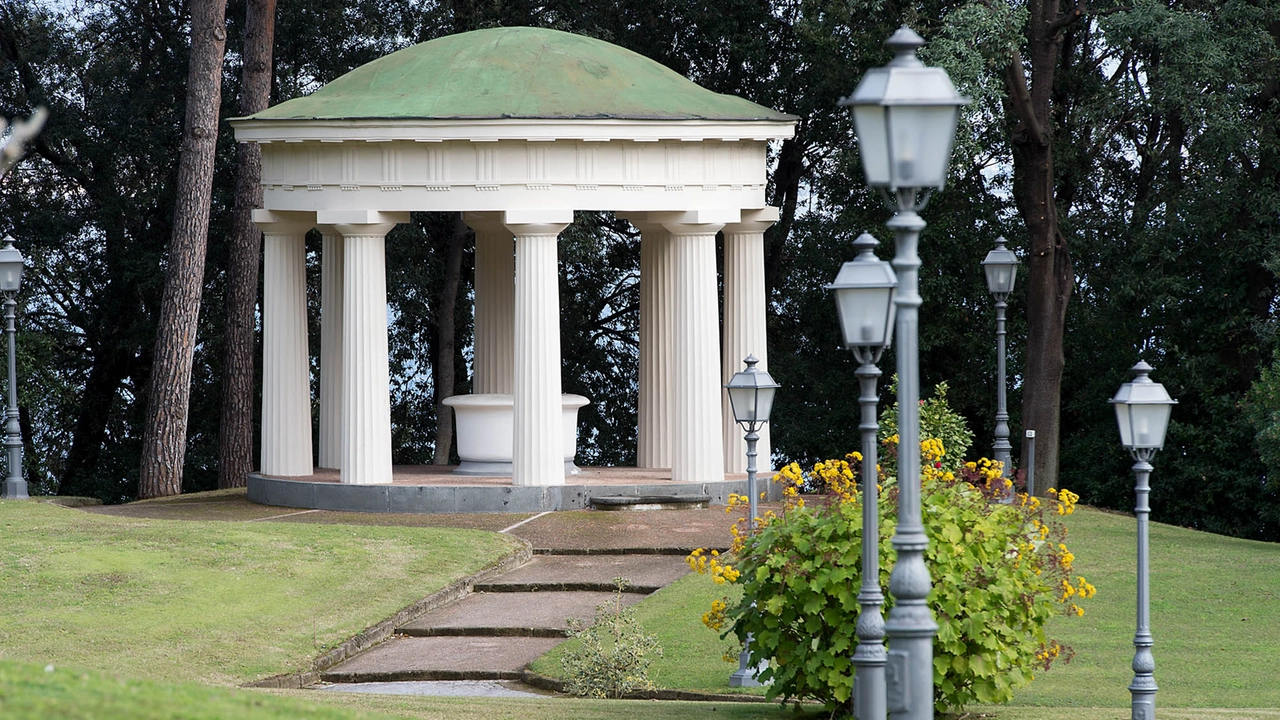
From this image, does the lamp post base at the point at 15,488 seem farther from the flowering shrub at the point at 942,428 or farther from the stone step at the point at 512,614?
the flowering shrub at the point at 942,428

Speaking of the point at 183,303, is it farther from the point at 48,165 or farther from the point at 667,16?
the point at 667,16

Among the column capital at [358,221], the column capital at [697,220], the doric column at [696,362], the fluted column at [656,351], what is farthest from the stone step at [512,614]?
the fluted column at [656,351]

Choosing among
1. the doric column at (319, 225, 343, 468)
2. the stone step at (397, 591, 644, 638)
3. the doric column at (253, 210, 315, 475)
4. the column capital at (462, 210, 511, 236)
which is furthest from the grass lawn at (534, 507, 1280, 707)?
the column capital at (462, 210, 511, 236)

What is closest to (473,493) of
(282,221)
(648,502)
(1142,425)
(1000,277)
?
(648,502)

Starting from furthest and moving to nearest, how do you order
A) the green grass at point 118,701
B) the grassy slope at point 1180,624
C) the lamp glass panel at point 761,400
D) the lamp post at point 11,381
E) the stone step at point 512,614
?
1. the lamp post at point 11,381
2. the stone step at point 512,614
3. the lamp glass panel at point 761,400
4. the grassy slope at point 1180,624
5. the green grass at point 118,701

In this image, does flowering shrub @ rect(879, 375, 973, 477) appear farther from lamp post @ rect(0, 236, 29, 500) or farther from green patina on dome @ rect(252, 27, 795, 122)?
lamp post @ rect(0, 236, 29, 500)

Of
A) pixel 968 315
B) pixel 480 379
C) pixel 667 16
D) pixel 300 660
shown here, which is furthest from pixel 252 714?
pixel 667 16

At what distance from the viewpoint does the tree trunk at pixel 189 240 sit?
1220 inches

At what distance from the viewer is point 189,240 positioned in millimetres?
31031

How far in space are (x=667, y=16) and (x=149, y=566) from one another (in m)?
22.8

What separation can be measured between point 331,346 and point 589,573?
33.7 ft

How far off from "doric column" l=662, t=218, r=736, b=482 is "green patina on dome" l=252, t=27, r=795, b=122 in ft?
6.71

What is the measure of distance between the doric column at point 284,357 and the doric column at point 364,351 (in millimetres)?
2243

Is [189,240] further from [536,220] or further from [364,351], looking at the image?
[536,220]
